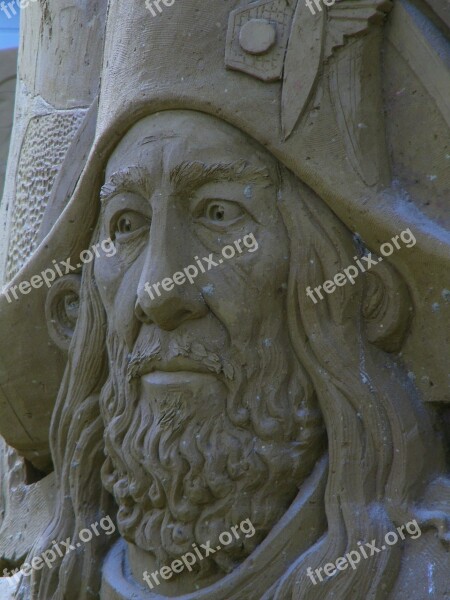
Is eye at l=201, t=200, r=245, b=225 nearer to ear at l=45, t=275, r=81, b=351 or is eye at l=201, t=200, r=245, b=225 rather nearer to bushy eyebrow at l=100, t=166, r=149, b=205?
bushy eyebrow at l=100, t=166, r=149, b=205

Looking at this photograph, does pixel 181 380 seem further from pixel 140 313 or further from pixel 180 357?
pixel 140 313

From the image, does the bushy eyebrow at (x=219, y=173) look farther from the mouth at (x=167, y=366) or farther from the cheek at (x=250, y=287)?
the mouth at (x=167, y=366)

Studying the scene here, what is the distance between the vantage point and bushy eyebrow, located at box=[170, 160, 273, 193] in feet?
8.56

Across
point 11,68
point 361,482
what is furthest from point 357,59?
point 11,68

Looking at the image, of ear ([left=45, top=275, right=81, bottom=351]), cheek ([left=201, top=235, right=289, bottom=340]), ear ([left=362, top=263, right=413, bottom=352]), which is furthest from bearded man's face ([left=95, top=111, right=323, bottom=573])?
ear ([left=45, top=275, right=81, bottom=351])

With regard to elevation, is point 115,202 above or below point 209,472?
above

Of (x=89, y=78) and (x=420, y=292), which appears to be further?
(x=89, y=78)

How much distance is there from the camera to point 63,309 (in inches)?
119

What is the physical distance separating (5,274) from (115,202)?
828mm

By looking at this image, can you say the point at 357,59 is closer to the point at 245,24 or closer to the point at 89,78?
the point at 245,24

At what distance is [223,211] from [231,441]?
Answer: 1.61 ft

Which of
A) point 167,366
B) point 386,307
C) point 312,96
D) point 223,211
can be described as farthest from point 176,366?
point 312,96

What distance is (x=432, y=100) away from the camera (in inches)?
101

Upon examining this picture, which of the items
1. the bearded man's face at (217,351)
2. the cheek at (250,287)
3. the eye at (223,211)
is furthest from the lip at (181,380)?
the eye at (223,211)
